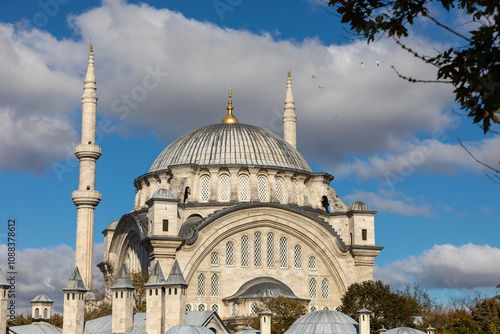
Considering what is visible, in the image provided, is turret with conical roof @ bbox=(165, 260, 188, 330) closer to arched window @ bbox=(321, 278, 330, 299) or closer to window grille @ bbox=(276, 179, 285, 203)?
arched window @ bbox=(321, 278, 330, 299)

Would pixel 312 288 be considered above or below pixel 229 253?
below

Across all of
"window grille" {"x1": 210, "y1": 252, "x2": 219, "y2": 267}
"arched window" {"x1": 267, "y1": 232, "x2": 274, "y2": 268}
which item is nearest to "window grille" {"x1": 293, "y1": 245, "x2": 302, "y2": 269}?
"arched window" {"x1": 267, "y1": 232, "x2": 274, "y2": 268}

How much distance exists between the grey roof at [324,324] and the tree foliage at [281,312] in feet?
22.1

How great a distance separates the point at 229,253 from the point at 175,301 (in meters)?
13.7

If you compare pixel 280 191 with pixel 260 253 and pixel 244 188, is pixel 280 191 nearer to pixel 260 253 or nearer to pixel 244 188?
pixel 244 188

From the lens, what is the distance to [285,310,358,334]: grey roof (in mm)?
32156

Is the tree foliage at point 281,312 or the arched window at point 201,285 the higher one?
the arched window at point 201,285

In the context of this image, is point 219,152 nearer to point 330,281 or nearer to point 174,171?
point 174,171

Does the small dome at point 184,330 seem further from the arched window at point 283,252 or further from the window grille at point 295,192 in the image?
the window grille at point 295,192

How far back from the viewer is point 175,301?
3291 centimetres

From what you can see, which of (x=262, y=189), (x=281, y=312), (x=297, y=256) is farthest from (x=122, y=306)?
(x=262, y=189)

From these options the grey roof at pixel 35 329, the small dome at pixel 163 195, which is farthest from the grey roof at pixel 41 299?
the small dome at pixel 163 195

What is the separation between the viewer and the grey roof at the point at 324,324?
32.2 meters

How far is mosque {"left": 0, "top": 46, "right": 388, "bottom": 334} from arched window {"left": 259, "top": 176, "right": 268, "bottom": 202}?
0.07 m
